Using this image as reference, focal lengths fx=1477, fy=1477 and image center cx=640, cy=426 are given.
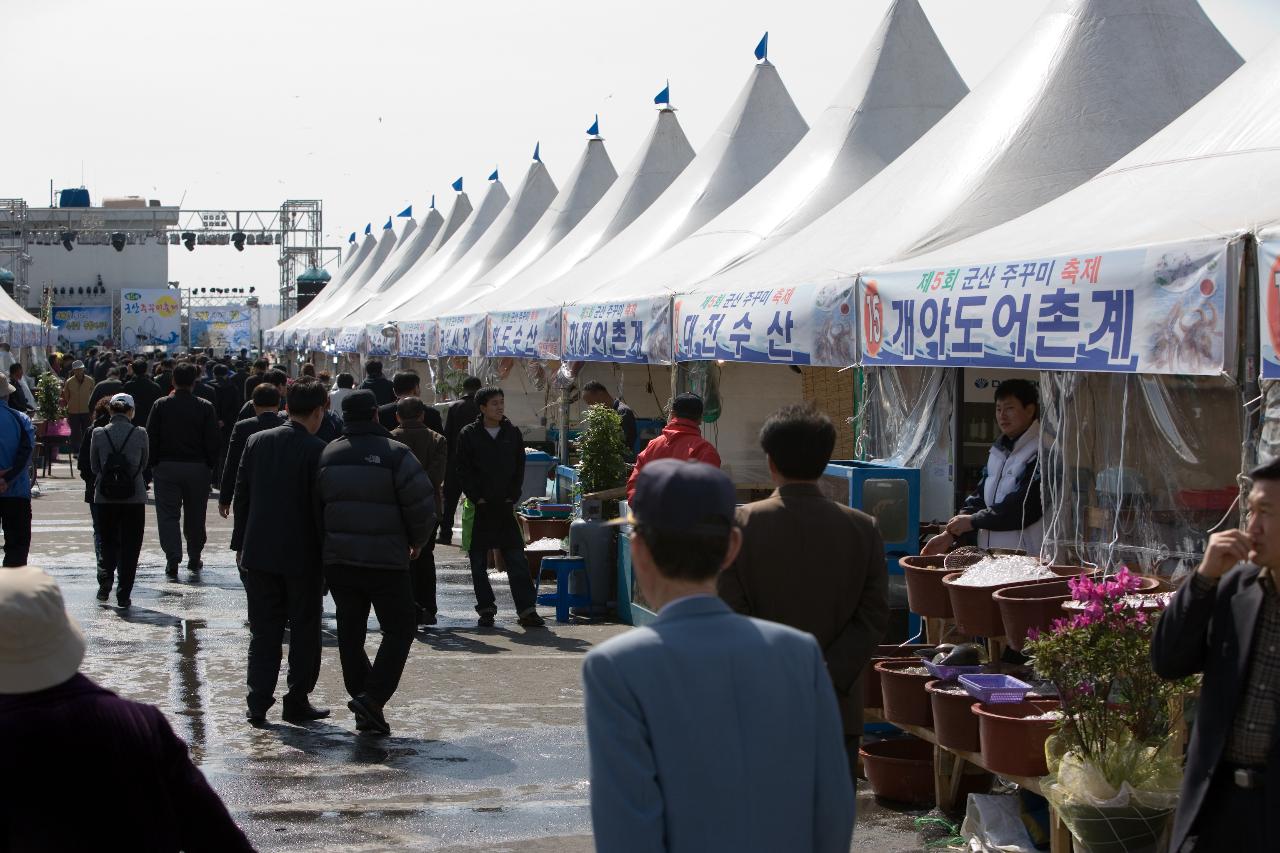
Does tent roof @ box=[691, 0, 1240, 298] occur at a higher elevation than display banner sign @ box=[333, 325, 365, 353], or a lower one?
higher

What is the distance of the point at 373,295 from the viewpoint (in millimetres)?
36312

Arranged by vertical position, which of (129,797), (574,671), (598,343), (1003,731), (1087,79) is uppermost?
(1087,79)

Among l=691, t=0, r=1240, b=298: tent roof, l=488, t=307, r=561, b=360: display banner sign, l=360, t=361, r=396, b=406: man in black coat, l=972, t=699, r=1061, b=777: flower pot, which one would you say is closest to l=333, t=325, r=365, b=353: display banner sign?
l=360, t=361, r=396, b=406: man in black coat

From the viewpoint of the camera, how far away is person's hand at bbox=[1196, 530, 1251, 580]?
357 cm

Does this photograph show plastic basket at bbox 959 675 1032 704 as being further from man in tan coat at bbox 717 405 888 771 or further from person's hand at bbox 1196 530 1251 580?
person's hand at bbox 1196 530 1251 580

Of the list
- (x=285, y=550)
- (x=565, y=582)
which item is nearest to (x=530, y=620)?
(x=565, y=582)

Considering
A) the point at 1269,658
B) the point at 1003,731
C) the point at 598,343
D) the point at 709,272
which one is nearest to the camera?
the point at 1269,658

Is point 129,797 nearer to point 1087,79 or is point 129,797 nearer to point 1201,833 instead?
point 1201,833

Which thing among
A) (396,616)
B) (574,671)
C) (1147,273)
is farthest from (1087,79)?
(396,616)

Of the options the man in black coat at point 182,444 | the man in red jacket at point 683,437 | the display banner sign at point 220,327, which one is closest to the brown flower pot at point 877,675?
the man in red jacket at point 683,437

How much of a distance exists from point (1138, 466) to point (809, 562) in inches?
115

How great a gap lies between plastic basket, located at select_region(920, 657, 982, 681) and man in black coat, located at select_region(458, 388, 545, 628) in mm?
5210

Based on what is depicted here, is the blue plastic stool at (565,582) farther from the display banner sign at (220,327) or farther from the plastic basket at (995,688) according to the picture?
the display banner sign at (220,327)

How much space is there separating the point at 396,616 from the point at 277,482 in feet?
3.14
